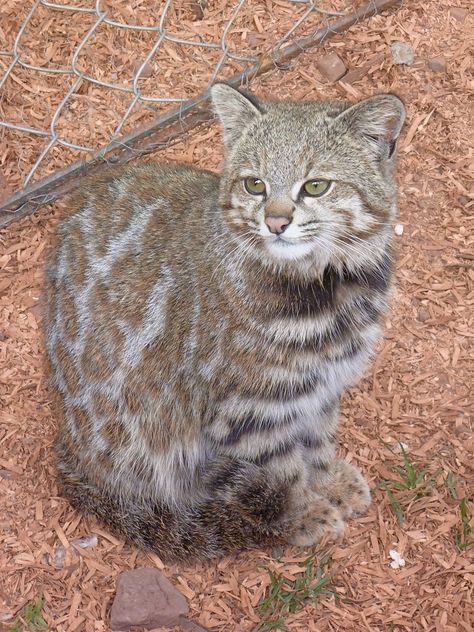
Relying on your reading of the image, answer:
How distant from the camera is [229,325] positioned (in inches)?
125

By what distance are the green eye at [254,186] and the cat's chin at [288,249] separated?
196 millimetres

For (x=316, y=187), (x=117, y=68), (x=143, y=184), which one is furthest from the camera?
(x=117, y=68)

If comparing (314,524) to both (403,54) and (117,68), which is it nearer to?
(403,54)

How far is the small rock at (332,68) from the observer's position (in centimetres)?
454

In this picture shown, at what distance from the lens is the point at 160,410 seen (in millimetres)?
3430

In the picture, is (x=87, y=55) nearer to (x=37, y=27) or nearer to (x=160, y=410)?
(x=37, y=27)

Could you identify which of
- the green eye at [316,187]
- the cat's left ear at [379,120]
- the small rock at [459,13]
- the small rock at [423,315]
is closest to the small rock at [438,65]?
the small rock at [459,13]

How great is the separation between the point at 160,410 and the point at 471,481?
136 centimetres

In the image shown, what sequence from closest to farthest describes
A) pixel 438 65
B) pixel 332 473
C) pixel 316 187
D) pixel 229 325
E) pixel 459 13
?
pixel 316 187, pixel 229 325, pixel 332 473, pixel 438 65, pixel 459 13

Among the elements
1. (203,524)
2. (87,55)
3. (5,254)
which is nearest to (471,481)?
(203,524)

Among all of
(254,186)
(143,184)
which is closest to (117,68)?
(143,184)

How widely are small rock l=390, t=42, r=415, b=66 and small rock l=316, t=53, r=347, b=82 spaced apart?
0.27 meters

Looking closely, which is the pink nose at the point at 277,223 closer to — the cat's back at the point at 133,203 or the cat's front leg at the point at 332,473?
the cat's back at the point at 133,203

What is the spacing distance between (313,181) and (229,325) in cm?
63
